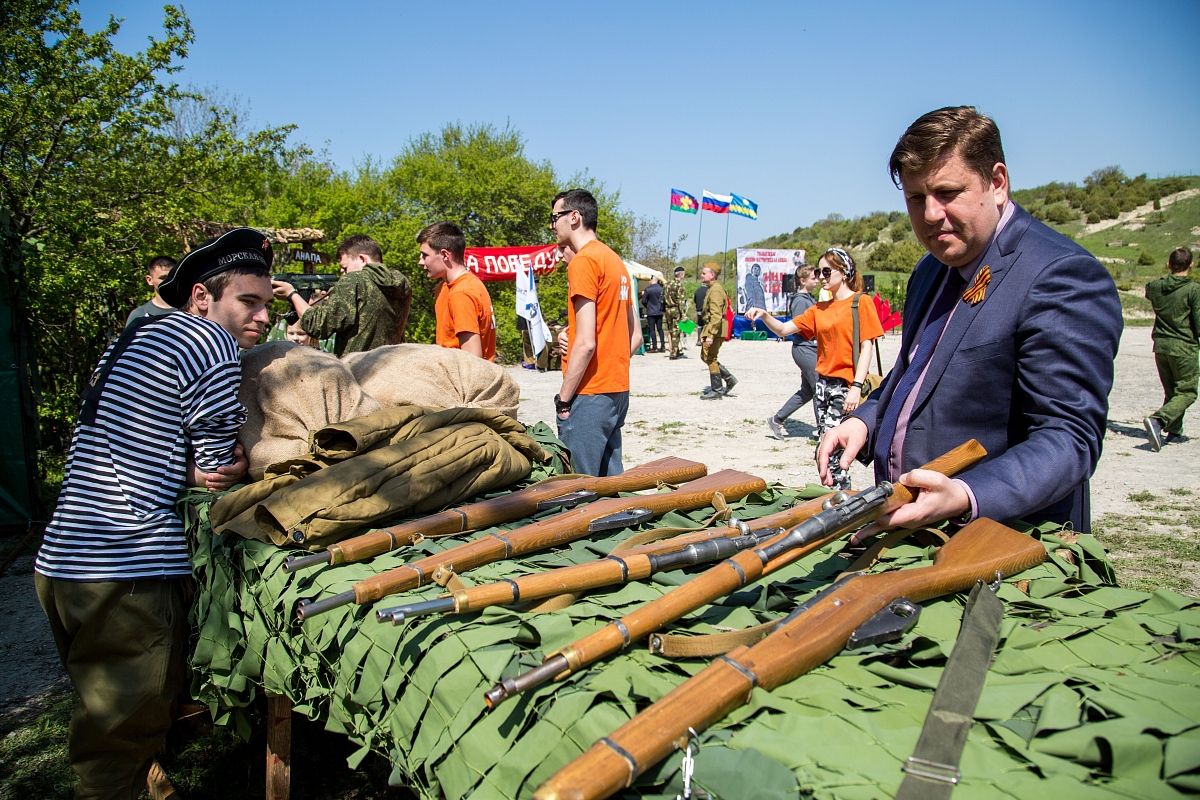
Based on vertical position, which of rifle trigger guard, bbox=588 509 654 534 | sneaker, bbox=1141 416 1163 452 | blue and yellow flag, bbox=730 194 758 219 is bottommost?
sneaker, bbox=1141 416 1163 452

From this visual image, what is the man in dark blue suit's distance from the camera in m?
1.67

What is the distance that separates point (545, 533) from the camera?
2.15 meters

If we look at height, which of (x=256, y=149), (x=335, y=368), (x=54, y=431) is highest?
(x=256, y=149)

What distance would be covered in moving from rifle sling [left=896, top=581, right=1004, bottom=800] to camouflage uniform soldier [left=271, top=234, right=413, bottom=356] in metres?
4.82

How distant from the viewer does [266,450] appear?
2.78 metres

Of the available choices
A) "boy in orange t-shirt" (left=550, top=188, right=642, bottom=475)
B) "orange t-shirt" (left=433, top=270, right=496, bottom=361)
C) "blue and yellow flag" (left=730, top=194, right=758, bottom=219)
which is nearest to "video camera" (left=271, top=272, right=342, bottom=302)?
"orange t-shirt" (left=433, top=270, right=496, bottom=361)

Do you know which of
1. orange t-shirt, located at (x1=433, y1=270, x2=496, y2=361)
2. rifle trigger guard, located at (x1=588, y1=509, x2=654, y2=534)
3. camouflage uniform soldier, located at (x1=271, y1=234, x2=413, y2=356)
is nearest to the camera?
rifle trigger guard, located at (x1=588, y1=509, x2=654, y2=534)

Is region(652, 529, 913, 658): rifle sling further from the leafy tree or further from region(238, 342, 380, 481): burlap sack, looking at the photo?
the leafy tree

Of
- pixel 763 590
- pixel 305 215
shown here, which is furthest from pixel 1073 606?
pixel 305 215

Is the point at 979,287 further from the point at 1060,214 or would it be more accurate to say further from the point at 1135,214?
the point at 1135,214

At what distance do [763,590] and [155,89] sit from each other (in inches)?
337

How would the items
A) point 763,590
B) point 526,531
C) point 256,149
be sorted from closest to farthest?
point 763,590 → point 526,531 → point 256,149

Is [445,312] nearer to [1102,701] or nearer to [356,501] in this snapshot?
[356,501]

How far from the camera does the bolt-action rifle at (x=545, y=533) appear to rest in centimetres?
178
